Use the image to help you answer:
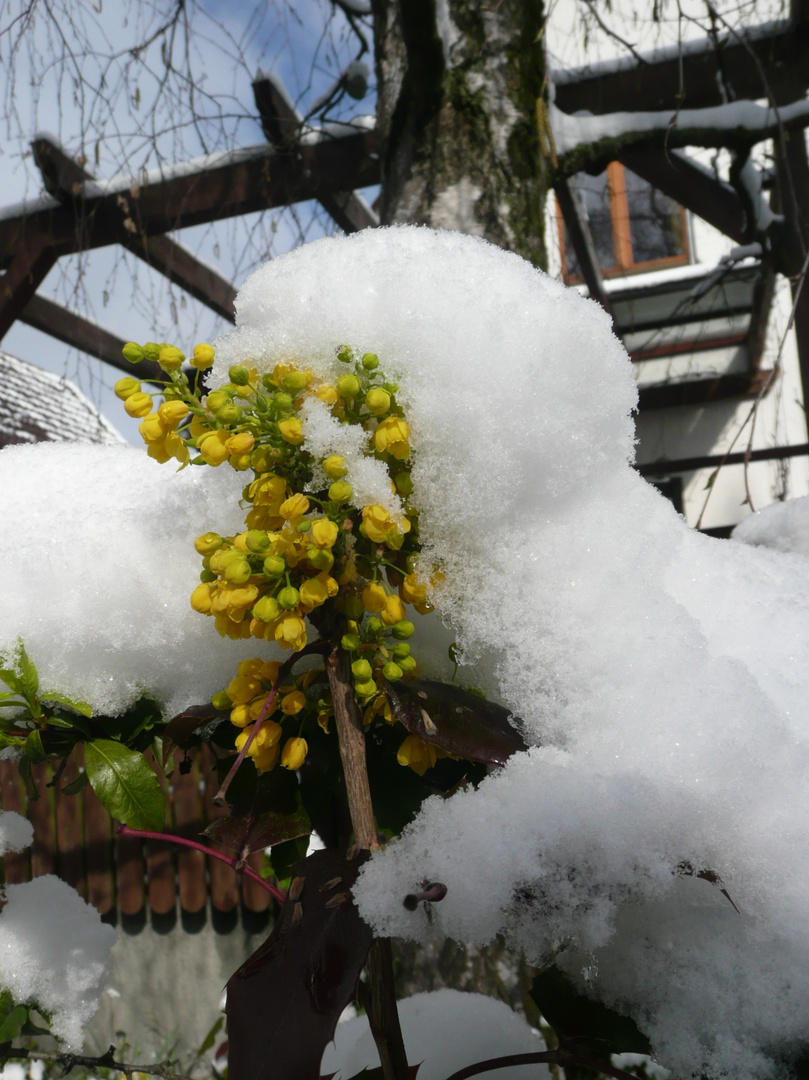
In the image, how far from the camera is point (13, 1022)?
569 millimetres

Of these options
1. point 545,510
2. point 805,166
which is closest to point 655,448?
point 805,166

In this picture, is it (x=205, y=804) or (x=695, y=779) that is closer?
(x=695, y=779)

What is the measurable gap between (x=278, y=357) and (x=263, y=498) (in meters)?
0.10

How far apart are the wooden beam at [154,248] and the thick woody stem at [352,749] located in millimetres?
2466

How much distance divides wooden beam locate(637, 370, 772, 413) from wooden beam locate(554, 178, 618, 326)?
4.10 ft

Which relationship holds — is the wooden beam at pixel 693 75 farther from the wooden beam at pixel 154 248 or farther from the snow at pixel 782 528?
the snow at pixel 782 528

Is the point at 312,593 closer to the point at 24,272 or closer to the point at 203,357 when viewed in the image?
the point at 203,357

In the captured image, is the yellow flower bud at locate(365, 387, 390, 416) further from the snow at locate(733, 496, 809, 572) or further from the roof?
the roof

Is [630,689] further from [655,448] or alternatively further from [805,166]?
[655,448]

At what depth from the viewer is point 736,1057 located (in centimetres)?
40

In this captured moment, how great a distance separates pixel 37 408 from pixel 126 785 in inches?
288

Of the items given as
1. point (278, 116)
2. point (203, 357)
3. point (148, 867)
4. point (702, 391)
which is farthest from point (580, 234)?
point (148, 867)

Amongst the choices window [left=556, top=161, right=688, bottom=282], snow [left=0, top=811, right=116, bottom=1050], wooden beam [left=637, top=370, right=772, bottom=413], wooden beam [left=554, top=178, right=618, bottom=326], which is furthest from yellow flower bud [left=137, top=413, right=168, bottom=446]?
window [left=556, top=161, right=688, bottom=282]

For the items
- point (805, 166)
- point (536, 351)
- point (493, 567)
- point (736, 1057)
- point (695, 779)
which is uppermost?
point (805, 166)
